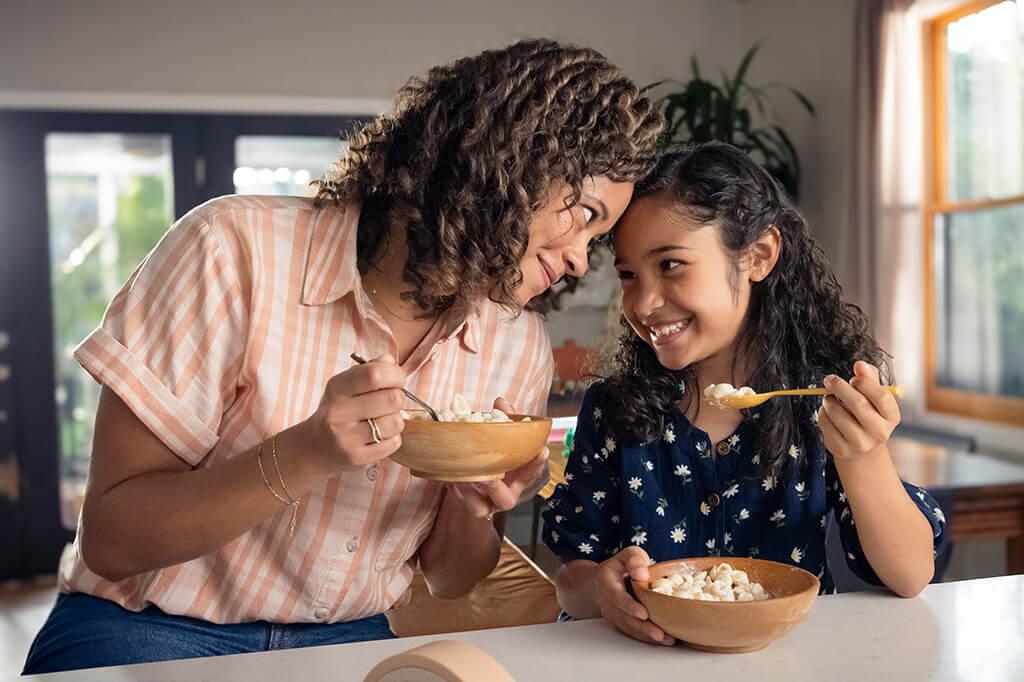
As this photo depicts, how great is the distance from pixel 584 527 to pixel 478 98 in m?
0.68

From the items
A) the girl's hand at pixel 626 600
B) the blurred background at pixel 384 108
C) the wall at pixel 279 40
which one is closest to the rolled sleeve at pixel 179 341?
the girl's hand at pixel 626 600

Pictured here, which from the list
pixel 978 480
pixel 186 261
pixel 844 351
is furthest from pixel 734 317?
pixel 978 480

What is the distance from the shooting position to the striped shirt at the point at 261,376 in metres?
1.32

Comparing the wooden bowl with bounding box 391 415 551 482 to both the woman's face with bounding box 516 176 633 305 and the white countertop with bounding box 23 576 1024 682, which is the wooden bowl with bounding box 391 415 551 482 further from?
the woman's face with bounding box 516 176 633 305

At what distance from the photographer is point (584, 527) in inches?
62.9

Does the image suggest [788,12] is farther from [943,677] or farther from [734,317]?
[943,677]

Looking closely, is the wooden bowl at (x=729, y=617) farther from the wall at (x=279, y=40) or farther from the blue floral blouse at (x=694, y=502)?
the wall at (x=279, y=40)

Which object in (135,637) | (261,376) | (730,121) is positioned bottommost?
(135,637)

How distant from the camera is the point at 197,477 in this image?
4.09 ft

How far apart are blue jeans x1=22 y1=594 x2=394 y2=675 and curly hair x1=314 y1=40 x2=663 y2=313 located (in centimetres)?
51

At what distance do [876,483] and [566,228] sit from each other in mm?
527

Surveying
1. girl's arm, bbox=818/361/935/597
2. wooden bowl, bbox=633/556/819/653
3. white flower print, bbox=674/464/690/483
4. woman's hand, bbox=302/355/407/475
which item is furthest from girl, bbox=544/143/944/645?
woman's hand, bbox=302/355/407/475

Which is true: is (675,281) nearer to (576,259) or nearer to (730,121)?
(576,259)

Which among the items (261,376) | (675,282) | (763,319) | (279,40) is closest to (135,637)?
(261,376)
